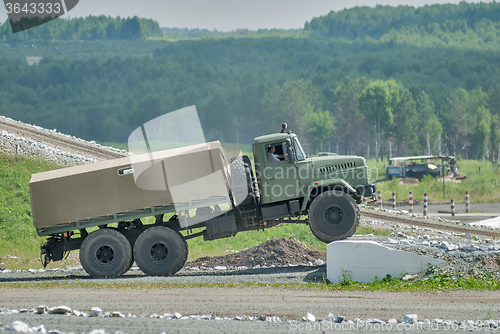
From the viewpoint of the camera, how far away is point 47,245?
1420cm

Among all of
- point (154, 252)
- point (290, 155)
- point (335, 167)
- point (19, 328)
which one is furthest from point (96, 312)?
point (335, 167)

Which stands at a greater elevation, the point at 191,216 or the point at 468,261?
the point at 191,216

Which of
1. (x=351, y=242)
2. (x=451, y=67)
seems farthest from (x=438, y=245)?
(x=451, y=67)

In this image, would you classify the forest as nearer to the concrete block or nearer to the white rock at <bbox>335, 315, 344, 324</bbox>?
the concrete block

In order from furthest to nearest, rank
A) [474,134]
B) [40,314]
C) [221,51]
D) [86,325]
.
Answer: [221,51] < [474,134] < [40,314] < [86,325]

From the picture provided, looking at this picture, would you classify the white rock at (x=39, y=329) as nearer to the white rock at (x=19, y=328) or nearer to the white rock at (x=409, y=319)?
the white rock at (x=19, y=328)

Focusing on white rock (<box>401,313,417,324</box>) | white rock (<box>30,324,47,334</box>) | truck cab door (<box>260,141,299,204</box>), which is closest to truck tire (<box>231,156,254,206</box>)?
truck cab door (<box>260,141,299,204</box>)

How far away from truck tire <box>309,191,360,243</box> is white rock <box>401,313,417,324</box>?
497 cm

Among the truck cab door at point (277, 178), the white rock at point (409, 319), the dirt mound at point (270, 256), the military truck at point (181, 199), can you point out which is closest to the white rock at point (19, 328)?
the military truck at point (181, 199)

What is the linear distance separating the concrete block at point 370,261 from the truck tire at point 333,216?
136 cm

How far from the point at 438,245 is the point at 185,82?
12819cm

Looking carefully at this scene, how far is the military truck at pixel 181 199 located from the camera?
13.5 metres

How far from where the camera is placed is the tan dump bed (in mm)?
13445

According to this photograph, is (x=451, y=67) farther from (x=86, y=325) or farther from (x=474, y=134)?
(x=86, y=325)
